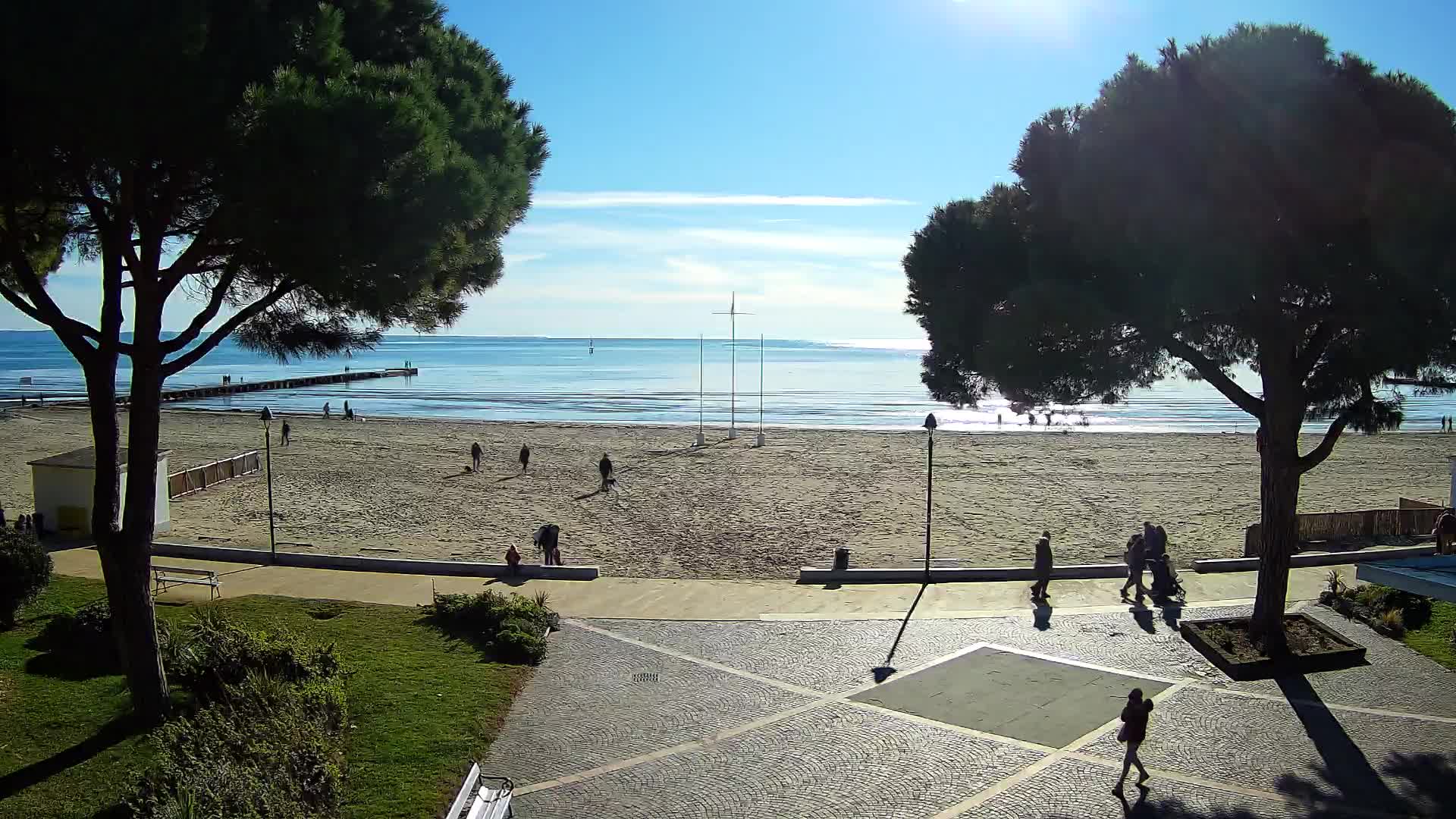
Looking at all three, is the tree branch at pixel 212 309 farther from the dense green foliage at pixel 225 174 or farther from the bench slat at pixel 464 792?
the bench slat at pixel 464 792

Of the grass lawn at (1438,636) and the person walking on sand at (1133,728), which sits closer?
the person walking on sand at (1133,728)

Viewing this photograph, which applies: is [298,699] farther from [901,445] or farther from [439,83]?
[901,445]

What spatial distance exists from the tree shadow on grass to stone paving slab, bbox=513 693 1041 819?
4167 millimetres

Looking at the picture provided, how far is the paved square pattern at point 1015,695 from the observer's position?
10688 millimetres

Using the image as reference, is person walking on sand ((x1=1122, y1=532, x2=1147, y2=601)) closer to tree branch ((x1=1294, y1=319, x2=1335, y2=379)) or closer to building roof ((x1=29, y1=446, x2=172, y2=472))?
tree branch ((x1=1294, y1=319, x2=1335, y2=379))

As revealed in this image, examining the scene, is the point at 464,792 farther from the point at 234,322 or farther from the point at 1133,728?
the point at 1133,728

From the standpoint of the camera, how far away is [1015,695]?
38.0ft

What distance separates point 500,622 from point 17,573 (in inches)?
258

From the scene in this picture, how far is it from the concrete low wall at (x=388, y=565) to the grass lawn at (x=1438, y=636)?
43.5ft

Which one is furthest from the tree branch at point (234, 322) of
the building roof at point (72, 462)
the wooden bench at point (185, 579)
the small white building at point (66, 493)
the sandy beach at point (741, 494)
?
the small white building at point (66, 493)

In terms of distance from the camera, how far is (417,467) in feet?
115

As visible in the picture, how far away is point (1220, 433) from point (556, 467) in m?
38.5

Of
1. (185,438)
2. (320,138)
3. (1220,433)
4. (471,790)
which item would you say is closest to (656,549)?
(471,790)

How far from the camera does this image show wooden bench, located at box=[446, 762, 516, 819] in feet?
26.2
